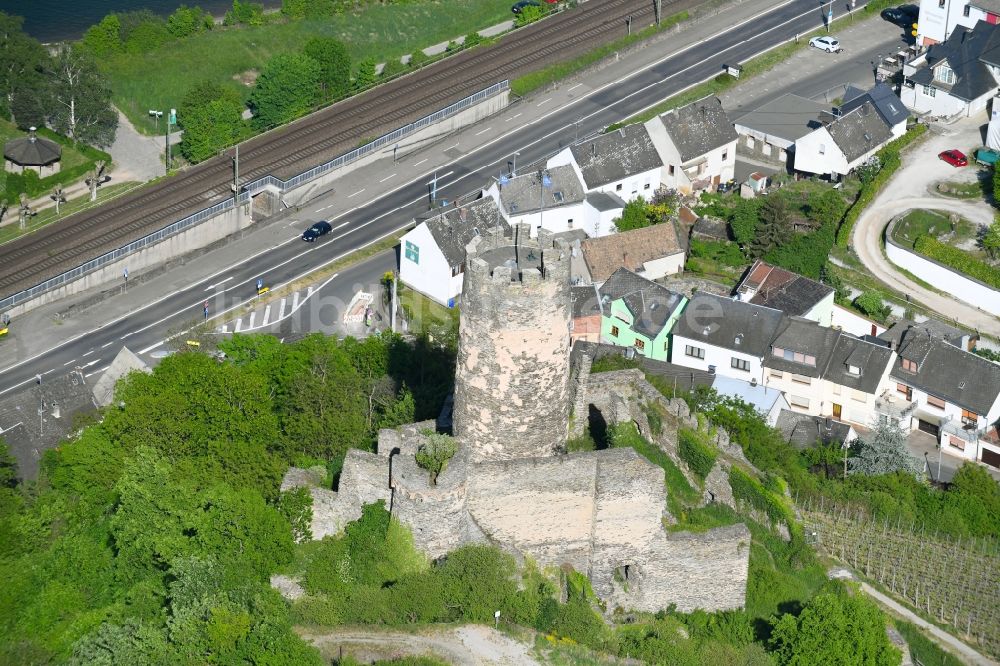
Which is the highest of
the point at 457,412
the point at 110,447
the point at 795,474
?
the point at 457,412

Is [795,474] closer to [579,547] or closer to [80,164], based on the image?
[579,547]

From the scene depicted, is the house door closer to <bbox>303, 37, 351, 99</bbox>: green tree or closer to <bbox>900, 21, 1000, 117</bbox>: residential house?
<bbox>900, 21, 1000, 117</bbox>: residential house

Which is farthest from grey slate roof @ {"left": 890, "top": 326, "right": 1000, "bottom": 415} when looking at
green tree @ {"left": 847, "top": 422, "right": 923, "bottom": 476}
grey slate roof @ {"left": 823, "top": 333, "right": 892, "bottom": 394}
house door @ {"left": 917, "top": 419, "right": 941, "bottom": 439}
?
green tree @ {"left": 847, "top": 422, "right": 923, "bottom": 476}

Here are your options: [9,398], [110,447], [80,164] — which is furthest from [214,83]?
[110,447]

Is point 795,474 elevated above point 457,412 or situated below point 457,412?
below

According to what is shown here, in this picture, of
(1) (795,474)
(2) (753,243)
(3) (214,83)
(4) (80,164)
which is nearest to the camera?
(1) (795,474)

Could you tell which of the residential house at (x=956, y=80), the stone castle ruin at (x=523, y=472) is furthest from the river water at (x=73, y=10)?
the stone castle ruin at (x=523, y=472)

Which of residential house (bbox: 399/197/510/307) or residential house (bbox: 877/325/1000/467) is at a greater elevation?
residential house (bbox: 399/197/510/307)

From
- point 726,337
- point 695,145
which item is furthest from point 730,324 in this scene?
point 695,145
